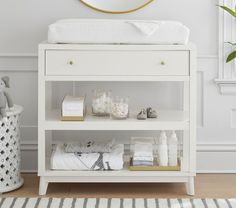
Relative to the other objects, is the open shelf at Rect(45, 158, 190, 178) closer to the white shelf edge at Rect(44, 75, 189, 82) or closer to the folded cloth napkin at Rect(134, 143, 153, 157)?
the folded cloth napkin at Rect(134, 143, 153, 157)

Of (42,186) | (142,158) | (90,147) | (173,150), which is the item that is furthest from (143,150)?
(42,186)

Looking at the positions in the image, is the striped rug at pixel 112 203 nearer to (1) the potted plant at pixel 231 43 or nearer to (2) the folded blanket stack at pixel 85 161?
(2) the folded blanket stack at pixel 85 161

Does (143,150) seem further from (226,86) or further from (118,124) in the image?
(226,86)

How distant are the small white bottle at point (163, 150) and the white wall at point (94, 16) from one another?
1.55 feet

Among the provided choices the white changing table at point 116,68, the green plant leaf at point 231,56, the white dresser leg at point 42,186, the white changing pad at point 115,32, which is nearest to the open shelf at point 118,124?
the white changing table at point 116,68

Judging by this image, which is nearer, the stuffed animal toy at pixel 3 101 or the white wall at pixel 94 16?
the stuffed animal toy at pixel 3 101

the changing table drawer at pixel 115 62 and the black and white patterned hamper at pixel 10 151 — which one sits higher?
the changing table drawer at pixel 115 62

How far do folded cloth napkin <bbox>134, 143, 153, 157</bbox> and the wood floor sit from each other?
22cm

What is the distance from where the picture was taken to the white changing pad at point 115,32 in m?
2.98

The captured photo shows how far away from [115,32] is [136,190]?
0.89 meters

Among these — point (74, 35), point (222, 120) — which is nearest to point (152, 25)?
point (74, 35)

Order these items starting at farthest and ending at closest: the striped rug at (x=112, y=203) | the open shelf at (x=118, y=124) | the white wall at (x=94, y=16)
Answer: the white wall at (x=94, y=16) < the open shelf at (x=118, y=124) < the striped rug at (x=112, y=203)

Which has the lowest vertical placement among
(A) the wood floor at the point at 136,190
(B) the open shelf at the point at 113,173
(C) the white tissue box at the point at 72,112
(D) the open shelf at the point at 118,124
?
(A) the wood floor at the point at 136,190

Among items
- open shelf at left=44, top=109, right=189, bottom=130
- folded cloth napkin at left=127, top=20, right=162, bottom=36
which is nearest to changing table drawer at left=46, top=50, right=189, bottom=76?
folded cloth napkin at left=127, top=20, right=162, bottom=36
